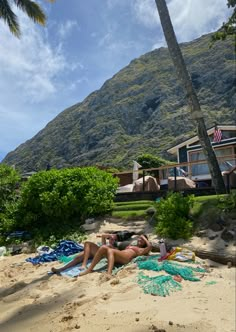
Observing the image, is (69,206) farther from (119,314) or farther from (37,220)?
(119,314)

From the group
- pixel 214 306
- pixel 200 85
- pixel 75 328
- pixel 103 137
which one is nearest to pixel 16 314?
pixel 75 328

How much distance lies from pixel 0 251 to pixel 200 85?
96.0 metres

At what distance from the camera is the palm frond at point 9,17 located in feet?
51.3

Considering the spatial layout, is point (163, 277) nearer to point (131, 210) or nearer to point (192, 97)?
point (131, 210)

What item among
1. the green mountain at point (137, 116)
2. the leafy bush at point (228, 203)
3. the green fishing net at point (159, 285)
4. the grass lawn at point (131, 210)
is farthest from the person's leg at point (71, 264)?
the green mountain at point (137, 116)

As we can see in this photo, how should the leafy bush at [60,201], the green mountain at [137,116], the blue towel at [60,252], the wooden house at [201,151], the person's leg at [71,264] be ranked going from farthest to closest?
1. the green mountain at [137,116]
2. the wooden house at [201,151]
3. the leafy bush at [60,201]
4. the blue towel at [60,252]
5. the person's leg at [71,264]

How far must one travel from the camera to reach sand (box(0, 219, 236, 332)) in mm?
4340

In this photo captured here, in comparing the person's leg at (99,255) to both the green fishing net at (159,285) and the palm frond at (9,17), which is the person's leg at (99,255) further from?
the palm frond at (9,17)

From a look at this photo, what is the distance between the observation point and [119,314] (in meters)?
4.71

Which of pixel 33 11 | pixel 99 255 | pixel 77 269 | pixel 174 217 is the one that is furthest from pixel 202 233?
pixel 33 11

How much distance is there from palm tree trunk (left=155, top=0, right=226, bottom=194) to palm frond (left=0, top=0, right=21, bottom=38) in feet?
22.3

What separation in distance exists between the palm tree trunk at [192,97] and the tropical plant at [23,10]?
595 centimetres

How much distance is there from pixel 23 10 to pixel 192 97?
346 inches

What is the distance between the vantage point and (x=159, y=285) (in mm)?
5512
